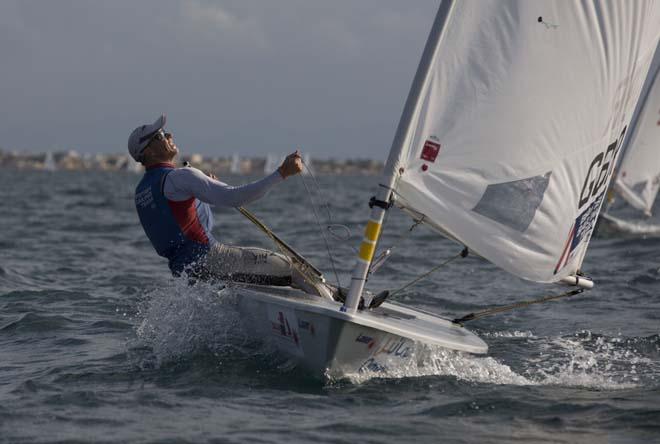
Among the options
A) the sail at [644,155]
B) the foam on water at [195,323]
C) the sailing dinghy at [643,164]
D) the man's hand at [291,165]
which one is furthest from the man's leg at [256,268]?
the sail at [644,155]

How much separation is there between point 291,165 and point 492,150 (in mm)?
1079

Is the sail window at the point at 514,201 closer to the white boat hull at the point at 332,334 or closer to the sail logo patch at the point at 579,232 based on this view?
the sail logo patch at the point at 579,232

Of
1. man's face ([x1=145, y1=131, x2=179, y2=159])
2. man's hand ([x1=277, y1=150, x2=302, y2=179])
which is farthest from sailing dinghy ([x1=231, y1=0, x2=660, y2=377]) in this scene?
man's face ([x1=145, y1=131, x2=179, y2=159])

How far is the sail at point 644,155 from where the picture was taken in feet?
47.2

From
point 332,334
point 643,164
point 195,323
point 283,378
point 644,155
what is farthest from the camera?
point 643,164

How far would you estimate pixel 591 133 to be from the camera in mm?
5281

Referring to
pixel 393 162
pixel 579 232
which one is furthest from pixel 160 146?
pixel 579 232

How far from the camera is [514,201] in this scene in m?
5.06

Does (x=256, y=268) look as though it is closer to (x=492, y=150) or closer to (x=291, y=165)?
(x=291, y=165)

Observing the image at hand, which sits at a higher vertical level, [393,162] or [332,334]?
[393,162]

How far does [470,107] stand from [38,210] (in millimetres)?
19307

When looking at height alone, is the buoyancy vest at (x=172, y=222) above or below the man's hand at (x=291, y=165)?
below

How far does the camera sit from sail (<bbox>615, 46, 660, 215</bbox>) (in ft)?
47.2

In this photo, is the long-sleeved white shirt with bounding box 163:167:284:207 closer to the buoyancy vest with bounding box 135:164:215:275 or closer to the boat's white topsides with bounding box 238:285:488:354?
the buoyancy vest with bounding box 135:164:215:275
